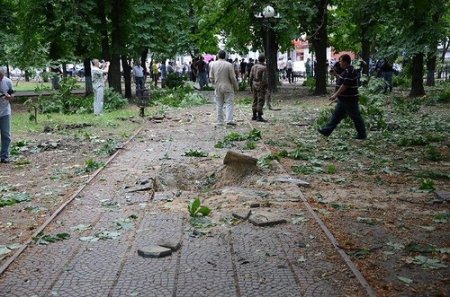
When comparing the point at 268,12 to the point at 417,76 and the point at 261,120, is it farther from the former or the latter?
the point at 417,76

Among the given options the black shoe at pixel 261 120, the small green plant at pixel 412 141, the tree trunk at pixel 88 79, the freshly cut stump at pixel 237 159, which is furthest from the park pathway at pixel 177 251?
the tree trunk at pixel 88 79

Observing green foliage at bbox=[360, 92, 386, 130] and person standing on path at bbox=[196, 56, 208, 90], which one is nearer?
green foliage at bbox=[360, 92, 386, 130]

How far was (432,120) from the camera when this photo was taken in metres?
16.0

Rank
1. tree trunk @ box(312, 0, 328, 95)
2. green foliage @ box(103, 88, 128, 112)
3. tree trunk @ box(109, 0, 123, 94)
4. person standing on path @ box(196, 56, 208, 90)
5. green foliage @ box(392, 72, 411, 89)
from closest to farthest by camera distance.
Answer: green foliage @ box(103, 88, 128, 112)
tree trunk @ box(109, 0, 123, 94)
tree trunk @ box(312, 0, 328, 95)
green foliage @ box(392, 72, 411, 89)
person standing on path @ box(196, 56, 208, 90)

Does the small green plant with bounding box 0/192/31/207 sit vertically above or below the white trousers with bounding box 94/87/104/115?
below

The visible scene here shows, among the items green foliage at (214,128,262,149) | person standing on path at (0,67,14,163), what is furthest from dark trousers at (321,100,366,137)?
person standing on path at (0,67,14,163)

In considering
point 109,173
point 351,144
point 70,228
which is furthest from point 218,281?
point 351,144

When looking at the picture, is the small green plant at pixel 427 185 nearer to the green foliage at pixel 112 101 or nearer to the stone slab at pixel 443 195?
the stone slab at pixel 443 195

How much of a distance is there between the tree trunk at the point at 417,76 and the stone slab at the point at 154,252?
832 inches

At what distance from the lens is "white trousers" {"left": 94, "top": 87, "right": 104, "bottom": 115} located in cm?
1959

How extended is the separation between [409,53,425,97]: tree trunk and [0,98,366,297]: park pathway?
17.3 m

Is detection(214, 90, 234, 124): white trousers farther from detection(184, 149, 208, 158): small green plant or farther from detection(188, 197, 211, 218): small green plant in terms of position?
detection(188, 197, 211, 218): small green plant

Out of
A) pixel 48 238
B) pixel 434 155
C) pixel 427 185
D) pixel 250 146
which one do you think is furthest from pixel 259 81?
pixel 48 238

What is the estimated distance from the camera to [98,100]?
19828 millimetres
